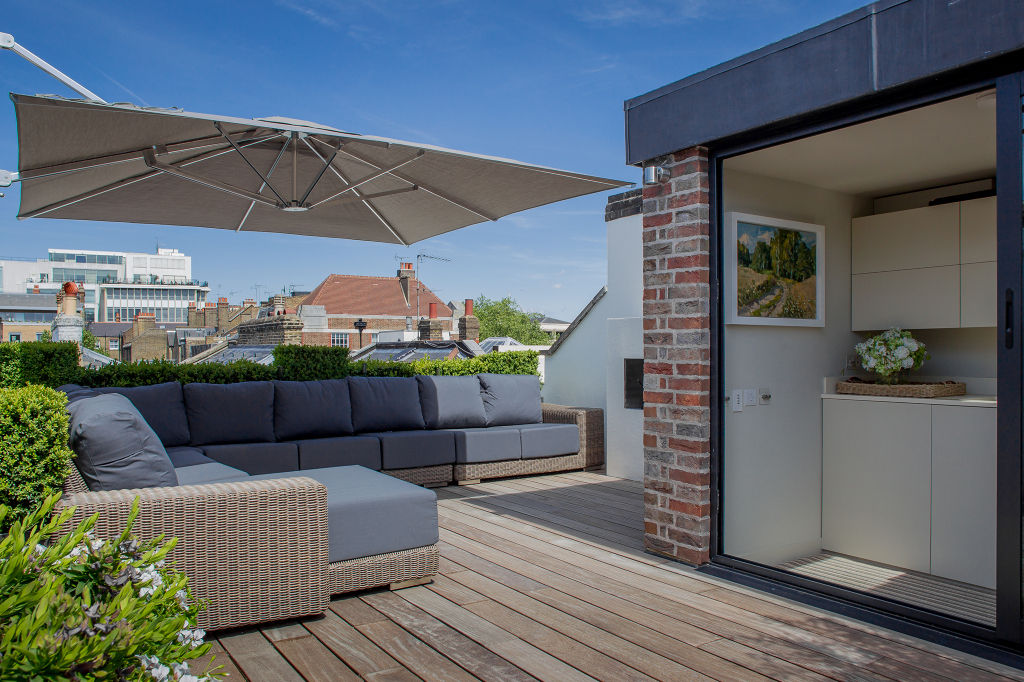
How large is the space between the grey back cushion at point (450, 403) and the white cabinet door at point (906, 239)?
11.0ft

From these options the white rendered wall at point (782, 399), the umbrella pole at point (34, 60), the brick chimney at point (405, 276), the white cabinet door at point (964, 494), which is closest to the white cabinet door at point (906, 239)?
the white rendered wall at point (782, 399)

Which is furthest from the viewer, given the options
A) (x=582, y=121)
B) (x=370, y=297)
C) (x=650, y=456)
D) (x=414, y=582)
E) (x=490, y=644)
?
(x=370, y=297)

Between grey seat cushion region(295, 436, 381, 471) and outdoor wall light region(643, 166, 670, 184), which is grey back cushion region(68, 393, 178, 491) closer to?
grey seat cushion region(295, 436, 381, 471)

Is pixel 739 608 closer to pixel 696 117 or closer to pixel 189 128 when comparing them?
pixel 696 117

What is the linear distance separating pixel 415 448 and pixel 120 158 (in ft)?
9.67

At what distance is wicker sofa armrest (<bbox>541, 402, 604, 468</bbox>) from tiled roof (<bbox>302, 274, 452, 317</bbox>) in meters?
36.3

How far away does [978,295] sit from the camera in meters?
3.93

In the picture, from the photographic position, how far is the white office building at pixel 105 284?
87.6 m

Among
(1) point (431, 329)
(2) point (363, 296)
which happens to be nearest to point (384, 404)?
(1) point (431, 329)

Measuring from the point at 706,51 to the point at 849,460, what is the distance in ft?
40.8

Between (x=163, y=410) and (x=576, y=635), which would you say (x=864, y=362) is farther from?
(x=163, y=410)

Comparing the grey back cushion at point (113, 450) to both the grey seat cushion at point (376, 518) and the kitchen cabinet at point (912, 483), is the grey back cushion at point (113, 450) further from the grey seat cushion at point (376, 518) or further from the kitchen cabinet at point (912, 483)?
the kitchen cabinet at point (912, 483)

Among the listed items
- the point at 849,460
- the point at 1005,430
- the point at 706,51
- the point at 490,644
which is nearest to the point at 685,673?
the point at 490,644

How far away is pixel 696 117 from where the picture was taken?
3477 mm
